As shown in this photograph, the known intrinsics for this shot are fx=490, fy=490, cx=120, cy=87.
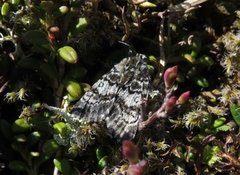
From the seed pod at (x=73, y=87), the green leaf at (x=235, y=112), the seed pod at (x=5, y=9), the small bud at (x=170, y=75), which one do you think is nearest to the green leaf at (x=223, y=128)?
the green leaf at (x=235, y=112)

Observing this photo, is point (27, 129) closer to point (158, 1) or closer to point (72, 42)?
point (72, 42)

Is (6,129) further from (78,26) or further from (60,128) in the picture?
(78,26)

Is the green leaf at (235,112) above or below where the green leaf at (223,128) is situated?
above

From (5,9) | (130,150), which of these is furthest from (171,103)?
(5,9)

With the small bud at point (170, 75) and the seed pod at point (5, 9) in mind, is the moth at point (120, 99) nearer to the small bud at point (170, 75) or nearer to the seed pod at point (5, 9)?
the small bud at point (170, 75)

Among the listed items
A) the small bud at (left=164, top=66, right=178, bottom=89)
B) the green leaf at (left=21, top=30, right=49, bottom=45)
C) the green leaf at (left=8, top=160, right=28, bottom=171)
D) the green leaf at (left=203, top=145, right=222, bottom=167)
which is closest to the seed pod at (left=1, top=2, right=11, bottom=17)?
the green leaf at (left=21, top=30, right=49, bottom=45)

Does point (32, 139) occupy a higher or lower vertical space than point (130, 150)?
lower

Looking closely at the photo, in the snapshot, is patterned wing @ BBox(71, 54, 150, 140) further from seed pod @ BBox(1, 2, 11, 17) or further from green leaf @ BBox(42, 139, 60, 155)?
seed pod @ BBox(1, 2, 11, 17)

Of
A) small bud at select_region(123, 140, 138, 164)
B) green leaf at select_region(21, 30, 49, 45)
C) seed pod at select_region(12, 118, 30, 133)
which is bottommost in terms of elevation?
seed pod at select_region(12, 118, 30, 133)

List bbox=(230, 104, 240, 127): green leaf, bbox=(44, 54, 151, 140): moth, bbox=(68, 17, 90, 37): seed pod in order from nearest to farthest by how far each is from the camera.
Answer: bbox=(44, 54, 151, 140): moth
bbox=(68, 17, 90, 37): seed pod
bbox=(230, 104, 240, 127): green leaf
